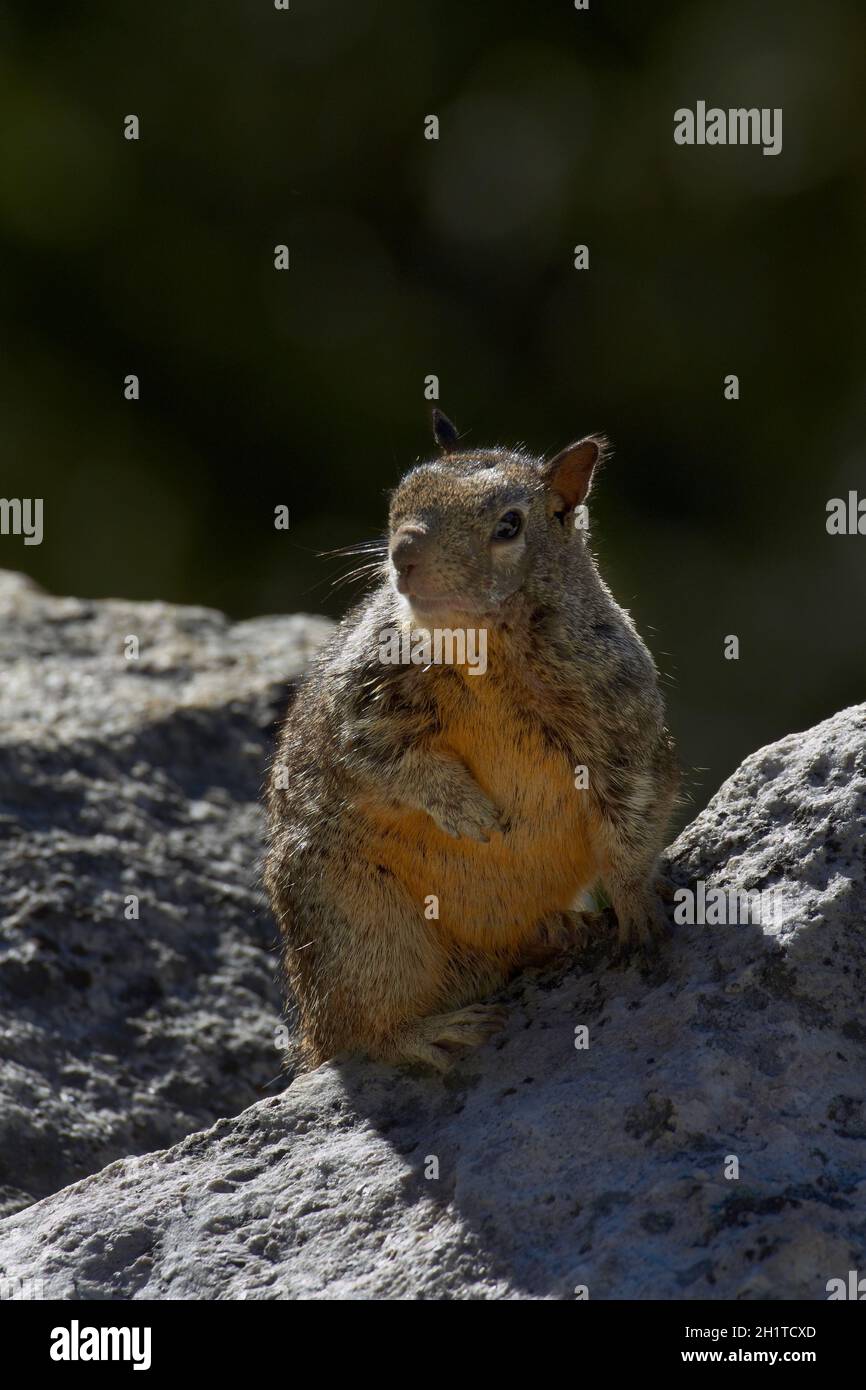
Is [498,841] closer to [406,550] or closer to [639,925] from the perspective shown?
[639,925]

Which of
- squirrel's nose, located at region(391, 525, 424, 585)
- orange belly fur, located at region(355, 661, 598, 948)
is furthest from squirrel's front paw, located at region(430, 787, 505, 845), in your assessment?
squirrel's nose, located at region(391, 525, 424, 585)

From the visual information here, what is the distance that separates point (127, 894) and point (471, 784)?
2.27 m

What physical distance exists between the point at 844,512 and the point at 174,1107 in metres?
7.44

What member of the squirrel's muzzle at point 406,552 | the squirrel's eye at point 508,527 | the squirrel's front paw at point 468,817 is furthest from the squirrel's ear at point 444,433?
the squirrel's front paw at point 468,817

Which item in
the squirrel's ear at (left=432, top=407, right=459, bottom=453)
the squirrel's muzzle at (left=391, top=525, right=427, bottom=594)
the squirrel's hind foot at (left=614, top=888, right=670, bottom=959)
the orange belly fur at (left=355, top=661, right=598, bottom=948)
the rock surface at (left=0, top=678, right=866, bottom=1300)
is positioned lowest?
the rock surface at (left=0, top=678, right=866, bottom=1300)

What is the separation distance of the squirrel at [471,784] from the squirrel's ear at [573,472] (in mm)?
67

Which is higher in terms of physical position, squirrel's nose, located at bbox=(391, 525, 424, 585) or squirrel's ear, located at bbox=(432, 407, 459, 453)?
squirrel's ear, located at bbox=(432, 407, 459, 453)

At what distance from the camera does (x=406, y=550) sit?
5285 millimetres

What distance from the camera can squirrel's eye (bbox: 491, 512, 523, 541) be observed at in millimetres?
5492

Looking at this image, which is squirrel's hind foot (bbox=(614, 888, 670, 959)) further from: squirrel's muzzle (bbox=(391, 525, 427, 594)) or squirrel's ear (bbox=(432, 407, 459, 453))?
squirrel's ear (bbox=(432, 407, 459, 453))

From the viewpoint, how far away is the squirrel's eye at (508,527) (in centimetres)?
549
